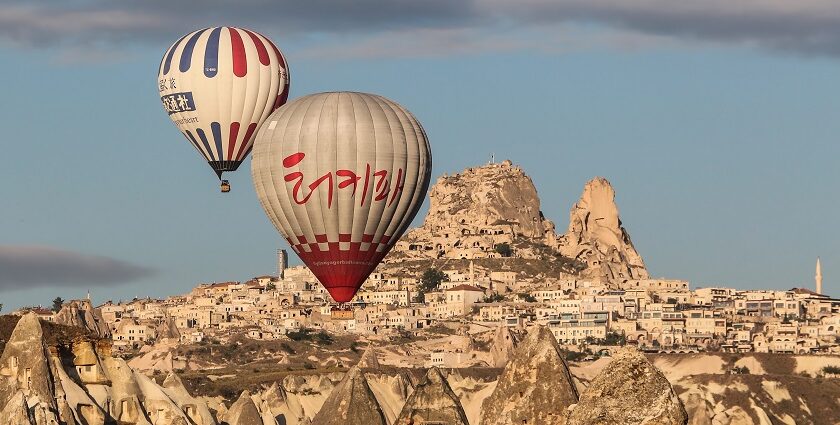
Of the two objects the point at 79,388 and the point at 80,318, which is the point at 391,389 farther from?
the point at 79,388

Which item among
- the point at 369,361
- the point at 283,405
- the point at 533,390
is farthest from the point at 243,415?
the point at 369,361

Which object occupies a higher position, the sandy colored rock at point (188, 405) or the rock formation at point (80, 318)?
the rock formation at point (80, 318)

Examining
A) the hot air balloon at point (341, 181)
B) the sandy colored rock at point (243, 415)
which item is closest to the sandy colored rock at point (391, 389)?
the sandy colored rock at point (243, 415)

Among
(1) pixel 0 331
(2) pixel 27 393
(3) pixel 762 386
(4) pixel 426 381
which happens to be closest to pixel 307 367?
(3) pixel 762 386

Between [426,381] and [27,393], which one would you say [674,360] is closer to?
[27,393]

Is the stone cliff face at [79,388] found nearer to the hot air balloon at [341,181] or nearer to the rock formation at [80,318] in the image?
the hot air balloon at [341,181]

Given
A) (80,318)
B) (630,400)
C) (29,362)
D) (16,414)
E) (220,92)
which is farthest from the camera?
(80,318)
